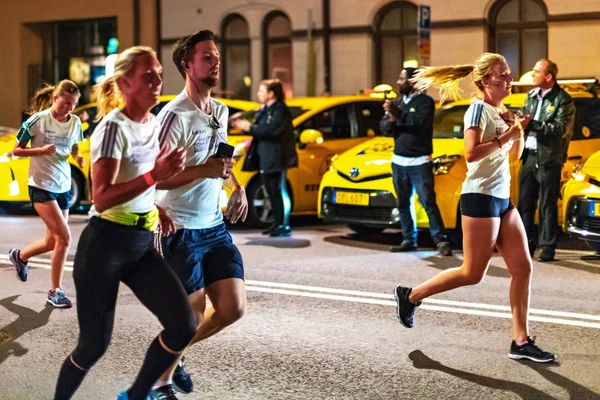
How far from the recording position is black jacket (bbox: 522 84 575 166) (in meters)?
10.5

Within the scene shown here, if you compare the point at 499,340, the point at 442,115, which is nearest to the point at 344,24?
the point at 442,115

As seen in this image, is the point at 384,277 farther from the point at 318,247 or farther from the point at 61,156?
the point at 61,156

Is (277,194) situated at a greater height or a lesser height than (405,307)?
greater

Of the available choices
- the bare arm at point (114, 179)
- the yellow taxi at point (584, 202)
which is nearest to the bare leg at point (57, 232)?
the bare arm at point (114, 179)

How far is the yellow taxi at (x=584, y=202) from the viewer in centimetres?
1040

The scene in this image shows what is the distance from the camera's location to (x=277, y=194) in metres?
12.9

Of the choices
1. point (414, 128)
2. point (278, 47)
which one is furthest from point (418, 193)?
point (278, 47)

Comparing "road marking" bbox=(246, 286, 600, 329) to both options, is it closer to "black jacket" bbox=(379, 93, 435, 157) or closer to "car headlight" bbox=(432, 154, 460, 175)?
"black jacket" bbox=(379, 93, 435, 157)

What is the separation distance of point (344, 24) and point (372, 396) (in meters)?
18.4

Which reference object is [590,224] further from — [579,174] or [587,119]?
[587,119]

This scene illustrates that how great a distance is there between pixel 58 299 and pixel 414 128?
4261 mm

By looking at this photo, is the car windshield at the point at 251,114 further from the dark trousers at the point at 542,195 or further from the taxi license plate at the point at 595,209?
the taxi license plate at the point at 595,209

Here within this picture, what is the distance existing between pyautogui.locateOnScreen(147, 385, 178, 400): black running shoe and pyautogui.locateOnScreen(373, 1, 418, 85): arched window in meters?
18.2

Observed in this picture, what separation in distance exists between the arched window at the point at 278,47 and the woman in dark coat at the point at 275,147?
1170 cm
